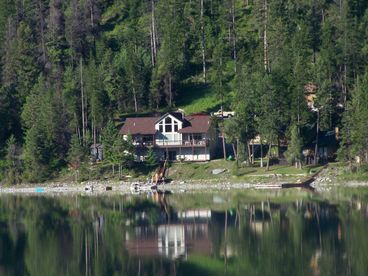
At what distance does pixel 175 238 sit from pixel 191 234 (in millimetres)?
1576

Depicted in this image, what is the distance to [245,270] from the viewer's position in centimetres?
4362

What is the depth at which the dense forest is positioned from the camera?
94.8 m

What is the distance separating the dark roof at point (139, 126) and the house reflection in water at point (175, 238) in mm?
36316

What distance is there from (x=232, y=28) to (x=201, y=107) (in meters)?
14.9

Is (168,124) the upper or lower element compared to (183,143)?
upper

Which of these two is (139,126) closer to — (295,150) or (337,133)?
(295,150)

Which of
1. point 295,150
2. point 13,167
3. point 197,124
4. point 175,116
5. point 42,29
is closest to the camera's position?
point 295,150

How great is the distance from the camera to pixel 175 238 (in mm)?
55625

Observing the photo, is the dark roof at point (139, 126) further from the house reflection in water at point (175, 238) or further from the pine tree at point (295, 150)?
the house reflection in water at point (175, 238)

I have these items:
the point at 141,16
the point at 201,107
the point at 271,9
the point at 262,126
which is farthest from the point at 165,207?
the point at 141,16

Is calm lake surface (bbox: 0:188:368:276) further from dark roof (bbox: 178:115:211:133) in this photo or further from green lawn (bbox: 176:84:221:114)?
green lawn (bbox: 176:84:221:114)

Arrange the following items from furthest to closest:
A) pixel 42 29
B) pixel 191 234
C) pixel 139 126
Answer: pixel 42 29 → pixel 139 126 → pixel 191 234

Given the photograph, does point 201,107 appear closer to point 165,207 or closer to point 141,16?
point 141,16

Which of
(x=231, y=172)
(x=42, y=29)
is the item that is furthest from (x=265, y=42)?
(x=42, y=29)
